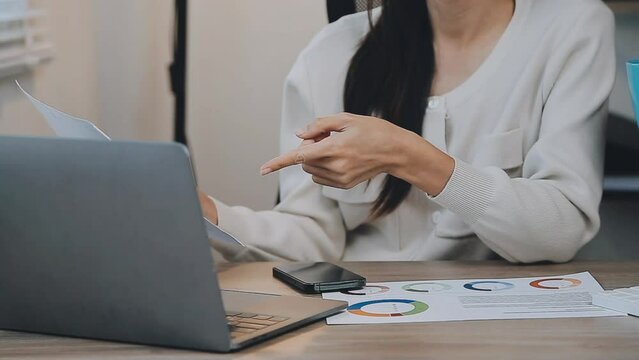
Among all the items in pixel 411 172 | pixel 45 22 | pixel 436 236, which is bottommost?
pixel 436 236

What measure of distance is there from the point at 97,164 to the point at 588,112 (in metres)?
0.70

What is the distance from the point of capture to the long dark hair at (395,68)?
1.40 meters

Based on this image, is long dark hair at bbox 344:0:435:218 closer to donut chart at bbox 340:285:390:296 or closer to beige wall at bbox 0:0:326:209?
donut chart at bbox 340:285:390:296

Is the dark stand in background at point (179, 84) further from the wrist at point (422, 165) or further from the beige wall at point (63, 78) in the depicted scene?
the wrist at point (422, 165)

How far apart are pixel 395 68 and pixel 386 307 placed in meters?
0.54

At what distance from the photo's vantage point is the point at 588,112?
126 cm

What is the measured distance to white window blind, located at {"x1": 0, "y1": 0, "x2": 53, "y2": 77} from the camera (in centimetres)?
165

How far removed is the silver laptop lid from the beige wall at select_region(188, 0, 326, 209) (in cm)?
138

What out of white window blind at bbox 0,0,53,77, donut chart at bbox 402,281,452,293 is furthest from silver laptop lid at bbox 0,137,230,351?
white window blind at bbox 0,0,53,77

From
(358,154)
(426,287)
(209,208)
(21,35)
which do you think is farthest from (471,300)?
(21,35)

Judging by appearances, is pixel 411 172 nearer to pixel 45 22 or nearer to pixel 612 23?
pixel 612 23

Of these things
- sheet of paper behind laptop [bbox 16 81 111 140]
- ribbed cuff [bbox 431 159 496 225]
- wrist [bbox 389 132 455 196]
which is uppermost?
sheet of paper behind laptop [bbox 16 81 111 140]

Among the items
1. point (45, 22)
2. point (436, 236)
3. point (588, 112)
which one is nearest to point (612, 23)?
point (588, 112)

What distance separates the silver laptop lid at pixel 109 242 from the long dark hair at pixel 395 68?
0.59 metres
